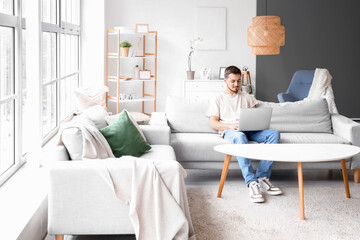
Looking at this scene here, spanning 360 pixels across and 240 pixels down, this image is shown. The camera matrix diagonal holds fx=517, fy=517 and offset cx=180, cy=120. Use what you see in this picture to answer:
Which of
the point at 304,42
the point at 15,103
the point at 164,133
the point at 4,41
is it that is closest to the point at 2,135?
the point at 15,103

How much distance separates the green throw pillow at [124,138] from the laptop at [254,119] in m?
0.97

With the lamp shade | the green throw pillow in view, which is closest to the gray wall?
the lamp shade

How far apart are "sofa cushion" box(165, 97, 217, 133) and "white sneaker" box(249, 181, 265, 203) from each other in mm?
1045

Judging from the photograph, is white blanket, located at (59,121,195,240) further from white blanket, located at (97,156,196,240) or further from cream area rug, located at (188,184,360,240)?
cream area rug, located at (188,184,360,240)

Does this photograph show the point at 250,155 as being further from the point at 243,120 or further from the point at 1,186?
the point at 1,186

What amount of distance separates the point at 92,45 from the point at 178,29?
1700 millimetres

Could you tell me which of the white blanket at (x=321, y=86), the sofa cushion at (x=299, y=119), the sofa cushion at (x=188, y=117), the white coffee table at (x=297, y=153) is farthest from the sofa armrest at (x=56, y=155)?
the white blanket at (x=321, y=86)

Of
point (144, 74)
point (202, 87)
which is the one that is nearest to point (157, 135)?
point (144, 74)

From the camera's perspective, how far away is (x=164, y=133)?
478 centimetres

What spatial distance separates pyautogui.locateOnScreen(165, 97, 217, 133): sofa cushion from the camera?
530cm

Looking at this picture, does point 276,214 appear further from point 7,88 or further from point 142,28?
point 142,28

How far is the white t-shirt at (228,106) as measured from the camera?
5074 millimetres

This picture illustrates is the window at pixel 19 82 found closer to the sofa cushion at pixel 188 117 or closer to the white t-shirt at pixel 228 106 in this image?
the sofa cushion at pixel 188 117

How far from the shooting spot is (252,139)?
16.4 feet
